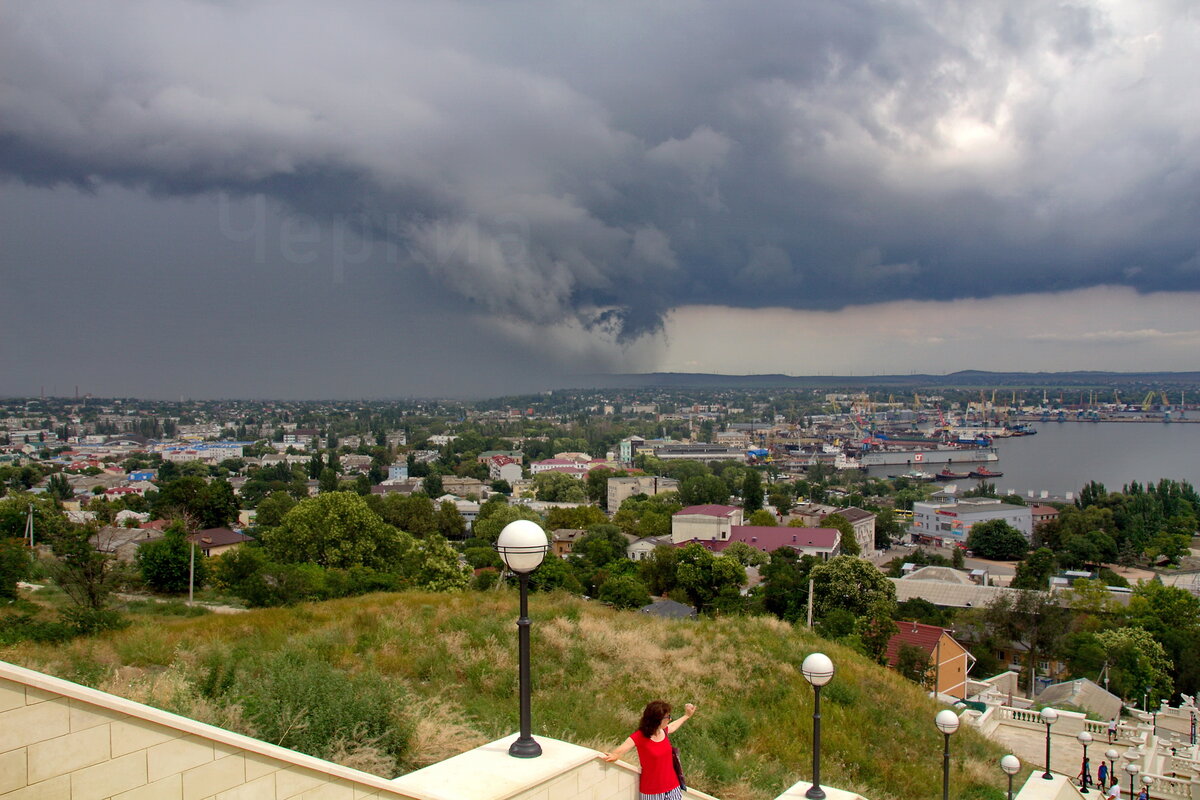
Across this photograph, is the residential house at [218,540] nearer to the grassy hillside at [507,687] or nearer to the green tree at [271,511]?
the green tree at [271,511]

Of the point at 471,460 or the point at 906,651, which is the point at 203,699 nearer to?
the point at 906,651

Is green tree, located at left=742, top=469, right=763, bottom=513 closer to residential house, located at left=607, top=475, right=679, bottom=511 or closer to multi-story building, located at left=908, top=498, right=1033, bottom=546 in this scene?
residential house, located at left=607, top=475, right=679, bottom=511

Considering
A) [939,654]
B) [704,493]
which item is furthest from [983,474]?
[939,654]

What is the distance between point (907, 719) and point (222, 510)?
2831 cm

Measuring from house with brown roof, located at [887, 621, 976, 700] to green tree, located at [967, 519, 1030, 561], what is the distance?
97.7 feet

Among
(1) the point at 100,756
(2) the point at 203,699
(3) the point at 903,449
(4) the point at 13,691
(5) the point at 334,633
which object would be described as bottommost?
(3) the point at 903,449

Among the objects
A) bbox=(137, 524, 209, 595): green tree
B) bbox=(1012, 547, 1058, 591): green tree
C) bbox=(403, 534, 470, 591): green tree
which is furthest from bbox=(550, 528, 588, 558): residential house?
bbox=(137, 524, 209, 595): green tree

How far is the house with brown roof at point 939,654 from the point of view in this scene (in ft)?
45.5

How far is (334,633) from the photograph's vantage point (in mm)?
6742

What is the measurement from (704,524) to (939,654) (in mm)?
23511

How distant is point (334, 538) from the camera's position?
18.6 m

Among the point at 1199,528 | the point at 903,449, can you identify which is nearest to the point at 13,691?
the point at 1199,528

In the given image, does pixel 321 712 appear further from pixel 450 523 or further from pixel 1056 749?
pixel 450 523

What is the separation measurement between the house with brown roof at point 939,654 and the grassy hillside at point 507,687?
5534 millimetres
